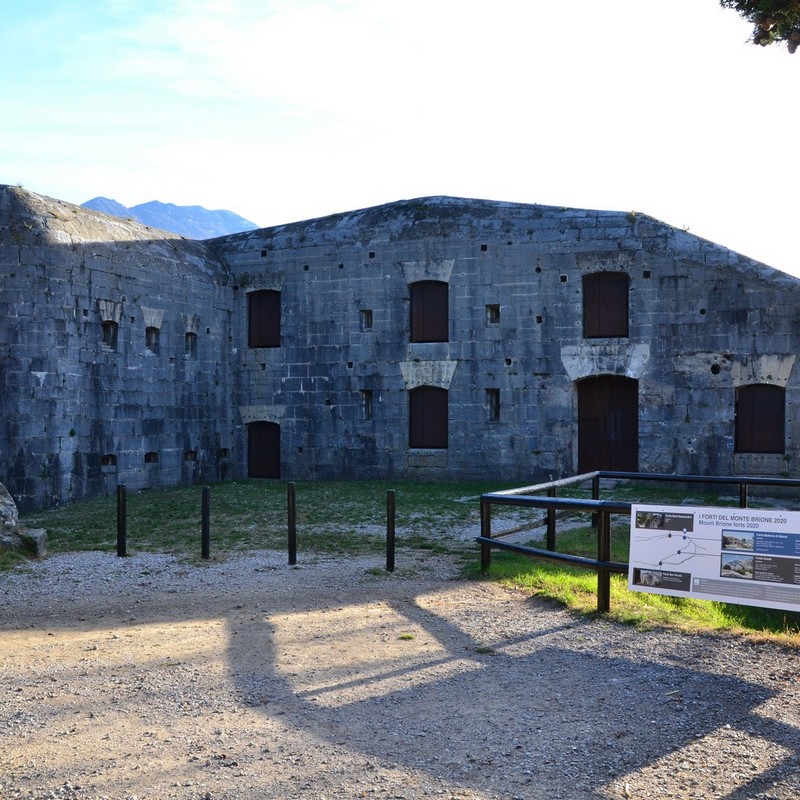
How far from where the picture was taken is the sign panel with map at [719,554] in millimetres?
5512

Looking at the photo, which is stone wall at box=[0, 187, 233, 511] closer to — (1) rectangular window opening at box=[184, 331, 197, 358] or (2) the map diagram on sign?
(1) rectangular window opening at box=[184, 331, 197, 358]

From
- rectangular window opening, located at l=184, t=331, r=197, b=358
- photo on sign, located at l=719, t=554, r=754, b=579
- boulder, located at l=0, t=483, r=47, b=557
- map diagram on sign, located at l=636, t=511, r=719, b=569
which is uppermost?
rectangular window opening, located at l=184, t=331, r=197, b=358

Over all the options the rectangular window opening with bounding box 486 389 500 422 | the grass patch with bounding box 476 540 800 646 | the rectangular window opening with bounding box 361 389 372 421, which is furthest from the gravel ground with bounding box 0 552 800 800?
the rectangular window opening with bounding box 361 389 372 421

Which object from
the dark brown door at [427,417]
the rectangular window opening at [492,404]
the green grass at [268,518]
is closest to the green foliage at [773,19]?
the green grass at [268,518]

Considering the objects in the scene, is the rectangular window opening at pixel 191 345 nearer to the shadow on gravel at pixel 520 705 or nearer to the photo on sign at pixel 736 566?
the shadow on gravel at pixel 520 705

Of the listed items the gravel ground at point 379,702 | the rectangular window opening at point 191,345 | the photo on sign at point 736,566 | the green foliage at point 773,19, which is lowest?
the gravel ground at point 379,702

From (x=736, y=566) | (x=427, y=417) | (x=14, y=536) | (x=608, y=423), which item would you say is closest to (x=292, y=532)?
(x=14, y=536)

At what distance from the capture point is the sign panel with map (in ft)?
18.1

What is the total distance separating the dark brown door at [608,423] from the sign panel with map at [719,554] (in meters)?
11.0

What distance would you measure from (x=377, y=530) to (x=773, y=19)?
23.8 ft

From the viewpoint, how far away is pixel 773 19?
7.45 meters

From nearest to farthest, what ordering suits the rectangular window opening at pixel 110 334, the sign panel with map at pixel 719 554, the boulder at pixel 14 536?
the sign panel with map at pixel 719 554 → the boulder at pixel 14 536 → the rectangular window opening at pixel 110 334

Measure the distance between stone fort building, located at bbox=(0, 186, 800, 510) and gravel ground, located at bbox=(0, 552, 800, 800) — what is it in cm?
831

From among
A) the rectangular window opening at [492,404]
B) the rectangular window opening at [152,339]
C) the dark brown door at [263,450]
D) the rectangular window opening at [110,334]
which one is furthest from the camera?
the dark brown door at [263,450]
